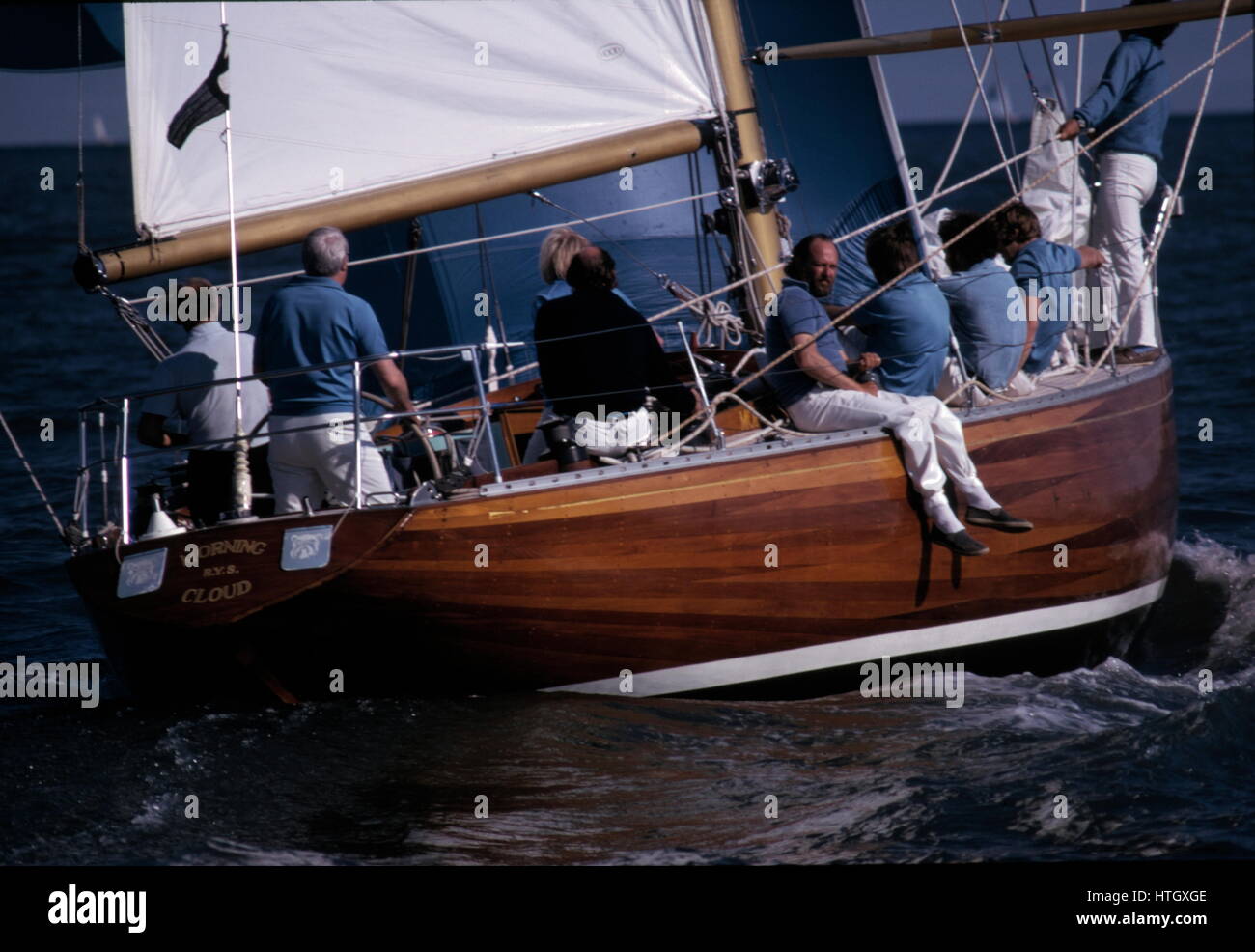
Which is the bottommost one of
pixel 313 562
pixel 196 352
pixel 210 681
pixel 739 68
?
pixel 210 681

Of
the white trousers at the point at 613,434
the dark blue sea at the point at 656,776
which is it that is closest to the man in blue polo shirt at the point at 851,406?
the white trousers at the point at 613,434

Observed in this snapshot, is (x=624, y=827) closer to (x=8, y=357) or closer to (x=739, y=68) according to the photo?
(x=739, y=68)

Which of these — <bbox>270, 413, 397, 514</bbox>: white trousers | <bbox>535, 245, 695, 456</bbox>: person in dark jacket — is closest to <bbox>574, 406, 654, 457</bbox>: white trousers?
<bbox>535, 245, 695, 456</bbox>: person in dark jacket

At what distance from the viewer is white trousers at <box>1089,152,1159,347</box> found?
349 inches

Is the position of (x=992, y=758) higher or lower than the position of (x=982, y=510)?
lower

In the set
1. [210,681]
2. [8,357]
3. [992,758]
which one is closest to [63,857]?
[210,681]

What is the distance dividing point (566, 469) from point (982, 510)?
1.83m

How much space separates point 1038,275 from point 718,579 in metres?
2.32

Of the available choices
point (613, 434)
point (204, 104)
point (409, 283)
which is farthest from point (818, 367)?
point (204, 104)

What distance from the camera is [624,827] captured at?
250 inches

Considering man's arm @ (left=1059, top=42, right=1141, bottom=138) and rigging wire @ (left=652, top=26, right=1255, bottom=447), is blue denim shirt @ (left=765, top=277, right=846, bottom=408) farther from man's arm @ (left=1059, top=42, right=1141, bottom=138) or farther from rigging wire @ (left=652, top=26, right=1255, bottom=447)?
man's arm @ (left=1059, top=42, right=1141, bottom=138)

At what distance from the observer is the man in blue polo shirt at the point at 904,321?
23.9 feet

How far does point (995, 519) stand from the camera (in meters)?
7.26

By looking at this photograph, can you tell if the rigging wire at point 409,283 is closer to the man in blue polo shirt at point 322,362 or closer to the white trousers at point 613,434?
the man in blue polo shirt at point 322,362
